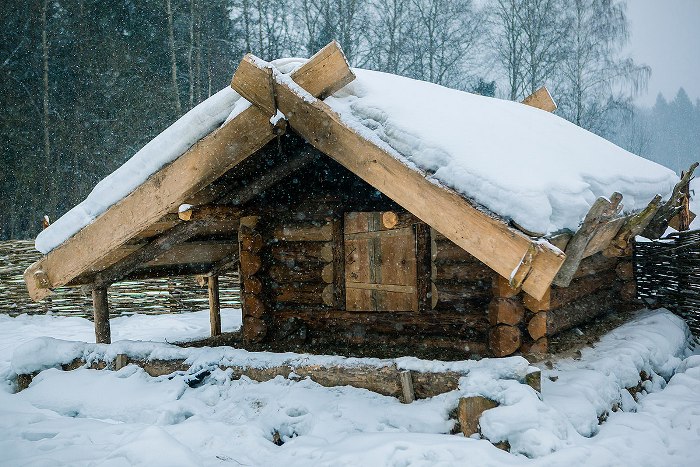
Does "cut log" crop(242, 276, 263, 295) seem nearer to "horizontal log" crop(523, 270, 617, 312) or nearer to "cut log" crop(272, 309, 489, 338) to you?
"cut log" crop(272, 309, 489, 338)

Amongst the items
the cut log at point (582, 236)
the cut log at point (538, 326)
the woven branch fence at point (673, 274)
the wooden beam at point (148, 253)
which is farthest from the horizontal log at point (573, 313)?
the wooden beam at point (148, 253)

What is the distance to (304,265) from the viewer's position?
20.2 ft

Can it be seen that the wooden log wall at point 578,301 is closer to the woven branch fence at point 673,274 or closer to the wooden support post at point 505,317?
the wooden support post at point 505,317

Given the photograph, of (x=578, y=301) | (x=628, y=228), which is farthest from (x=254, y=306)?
(x=628, y=228)

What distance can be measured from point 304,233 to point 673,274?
5.55 meters

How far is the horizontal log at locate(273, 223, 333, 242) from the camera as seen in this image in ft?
19.4

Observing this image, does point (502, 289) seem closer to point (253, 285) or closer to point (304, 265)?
point (304, 265)

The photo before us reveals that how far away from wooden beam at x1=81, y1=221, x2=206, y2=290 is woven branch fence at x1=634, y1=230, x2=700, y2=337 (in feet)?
20.8

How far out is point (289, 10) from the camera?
63.7ft

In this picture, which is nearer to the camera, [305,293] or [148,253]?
[148,253]

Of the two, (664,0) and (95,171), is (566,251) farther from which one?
(664,0)

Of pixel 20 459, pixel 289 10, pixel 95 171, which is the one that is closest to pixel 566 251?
pixel 20 459

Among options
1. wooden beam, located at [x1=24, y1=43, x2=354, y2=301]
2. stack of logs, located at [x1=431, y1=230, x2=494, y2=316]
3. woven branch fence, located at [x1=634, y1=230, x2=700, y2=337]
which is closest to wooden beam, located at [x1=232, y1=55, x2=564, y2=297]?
wooden beam, located at [x1=24, y1=43, x2=354, y2=301]

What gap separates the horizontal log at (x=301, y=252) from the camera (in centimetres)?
593
